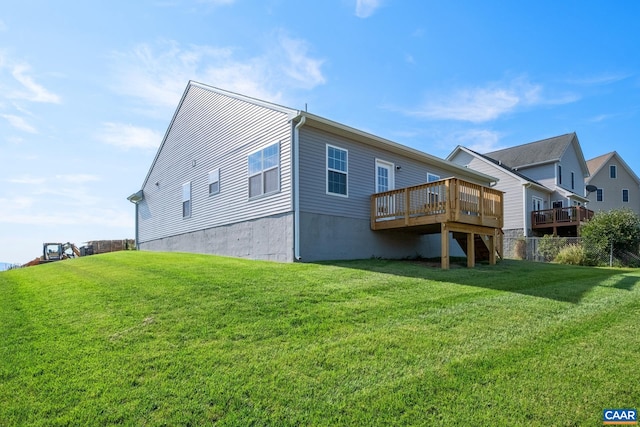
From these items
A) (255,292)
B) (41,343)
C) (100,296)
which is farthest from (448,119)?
(41,343)

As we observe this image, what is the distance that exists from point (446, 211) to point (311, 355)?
6.93m

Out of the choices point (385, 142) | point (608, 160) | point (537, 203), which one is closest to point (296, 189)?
point (385, 142)

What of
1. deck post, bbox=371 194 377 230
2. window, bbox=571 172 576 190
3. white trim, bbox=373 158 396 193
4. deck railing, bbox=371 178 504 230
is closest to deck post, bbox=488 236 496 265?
deck railing, bbox=371 178 504 230

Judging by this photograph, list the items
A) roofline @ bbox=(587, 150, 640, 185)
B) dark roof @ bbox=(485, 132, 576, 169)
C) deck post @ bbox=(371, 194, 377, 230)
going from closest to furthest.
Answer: deck post @ bbox=(371, 194, 377, 230) → dark roof @ bbox=(485, 132, 576, 169) → roofline @ bbox=(587, 150, 640, 185)

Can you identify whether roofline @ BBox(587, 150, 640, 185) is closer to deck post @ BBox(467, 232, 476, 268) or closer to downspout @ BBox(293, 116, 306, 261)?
deck post @ BBox(467, 232, 476, 268)

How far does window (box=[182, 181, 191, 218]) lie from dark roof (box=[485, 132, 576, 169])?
73.8 feet

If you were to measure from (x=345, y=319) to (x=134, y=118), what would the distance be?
10254mm

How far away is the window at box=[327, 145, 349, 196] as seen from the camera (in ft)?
36.0

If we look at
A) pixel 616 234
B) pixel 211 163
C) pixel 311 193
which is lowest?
pixel 616 234

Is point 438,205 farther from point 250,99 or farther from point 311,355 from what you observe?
point 311,355

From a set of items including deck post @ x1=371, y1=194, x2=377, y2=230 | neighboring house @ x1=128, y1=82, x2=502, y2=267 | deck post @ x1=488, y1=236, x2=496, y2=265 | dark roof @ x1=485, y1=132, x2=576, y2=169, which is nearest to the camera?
neighboring house @ x1=128, y1=82, x2=502, y2=267

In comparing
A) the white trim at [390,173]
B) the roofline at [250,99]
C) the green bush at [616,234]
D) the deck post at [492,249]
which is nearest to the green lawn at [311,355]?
the deck post at [492,249]

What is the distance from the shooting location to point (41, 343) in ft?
13.9

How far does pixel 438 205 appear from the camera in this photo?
10086mm
